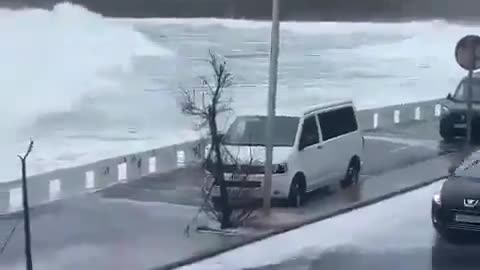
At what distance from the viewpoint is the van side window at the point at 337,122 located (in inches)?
676

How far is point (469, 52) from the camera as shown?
1873cm

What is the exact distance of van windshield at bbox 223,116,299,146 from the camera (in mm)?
16469

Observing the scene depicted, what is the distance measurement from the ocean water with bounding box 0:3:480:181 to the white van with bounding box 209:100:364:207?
25110 millimetres

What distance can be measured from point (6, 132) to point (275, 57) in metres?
37.4

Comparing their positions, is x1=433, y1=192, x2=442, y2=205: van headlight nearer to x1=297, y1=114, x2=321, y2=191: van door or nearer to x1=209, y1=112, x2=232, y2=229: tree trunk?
x1=209, y1=112, x2=232, y2=229: tree trunk

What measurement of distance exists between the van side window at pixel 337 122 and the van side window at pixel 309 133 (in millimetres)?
188

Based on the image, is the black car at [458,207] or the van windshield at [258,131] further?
the van windshield at [258,131]

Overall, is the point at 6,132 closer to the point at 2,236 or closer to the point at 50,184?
the point at 50,184

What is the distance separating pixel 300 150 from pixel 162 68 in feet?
188

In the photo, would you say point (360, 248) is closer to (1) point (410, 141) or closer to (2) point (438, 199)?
(2) point (438, 199)

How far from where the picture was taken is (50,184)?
17578 millimetres

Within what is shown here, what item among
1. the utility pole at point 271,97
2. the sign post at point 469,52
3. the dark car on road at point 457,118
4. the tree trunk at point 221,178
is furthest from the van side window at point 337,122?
the dark car on road at point 457,118

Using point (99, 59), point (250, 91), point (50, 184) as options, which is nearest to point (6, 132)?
point (250, 91)

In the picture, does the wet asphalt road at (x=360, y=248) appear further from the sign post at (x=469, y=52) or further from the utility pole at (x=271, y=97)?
the sign post at (x=469, y=52)
